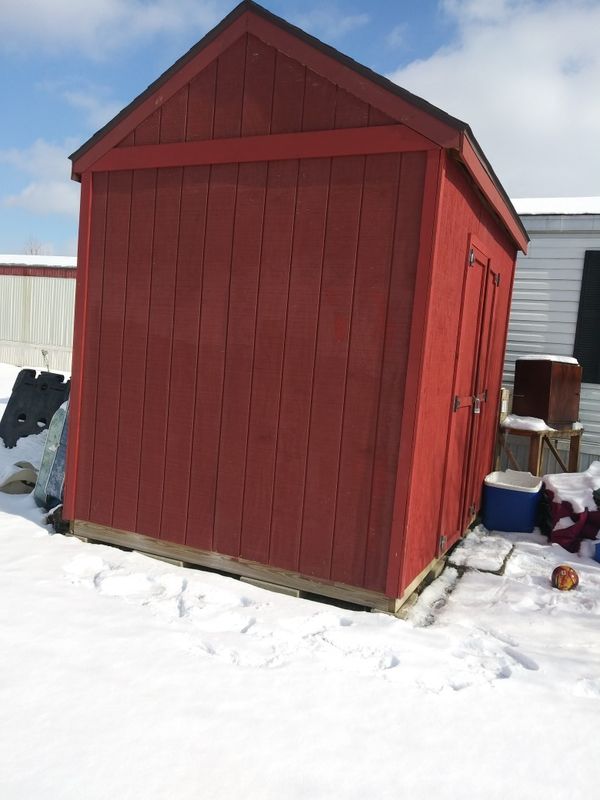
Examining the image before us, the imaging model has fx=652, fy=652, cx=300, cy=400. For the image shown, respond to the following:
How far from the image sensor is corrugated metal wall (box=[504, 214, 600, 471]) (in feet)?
23.7

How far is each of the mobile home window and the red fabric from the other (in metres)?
2.45

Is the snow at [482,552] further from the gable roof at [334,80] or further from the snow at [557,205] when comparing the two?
the snow at [557,205]

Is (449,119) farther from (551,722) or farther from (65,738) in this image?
(65,738)

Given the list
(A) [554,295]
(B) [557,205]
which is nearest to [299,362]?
(A) [554,295]

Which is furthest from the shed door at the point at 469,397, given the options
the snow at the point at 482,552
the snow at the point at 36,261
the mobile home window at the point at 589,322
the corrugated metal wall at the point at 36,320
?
the snow at the point at 36,261

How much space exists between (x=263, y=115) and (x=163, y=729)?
10.9 feet

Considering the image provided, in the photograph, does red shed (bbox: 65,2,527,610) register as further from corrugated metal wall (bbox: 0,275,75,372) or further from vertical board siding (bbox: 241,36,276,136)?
corrugated metal wall (bbox: 0,275,75,372)

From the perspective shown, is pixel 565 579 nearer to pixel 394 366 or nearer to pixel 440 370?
pixel 440 370

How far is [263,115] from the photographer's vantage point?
392 centimetres

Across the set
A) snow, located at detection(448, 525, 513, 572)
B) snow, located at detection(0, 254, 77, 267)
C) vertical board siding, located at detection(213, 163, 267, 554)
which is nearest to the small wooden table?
snow, located at detection(448, 525, 513, 572)

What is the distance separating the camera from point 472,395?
518 cm

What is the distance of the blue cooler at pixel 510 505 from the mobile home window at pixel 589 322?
1905mm

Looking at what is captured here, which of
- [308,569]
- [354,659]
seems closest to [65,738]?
[354,659]

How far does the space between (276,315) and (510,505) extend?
10.1 feet
